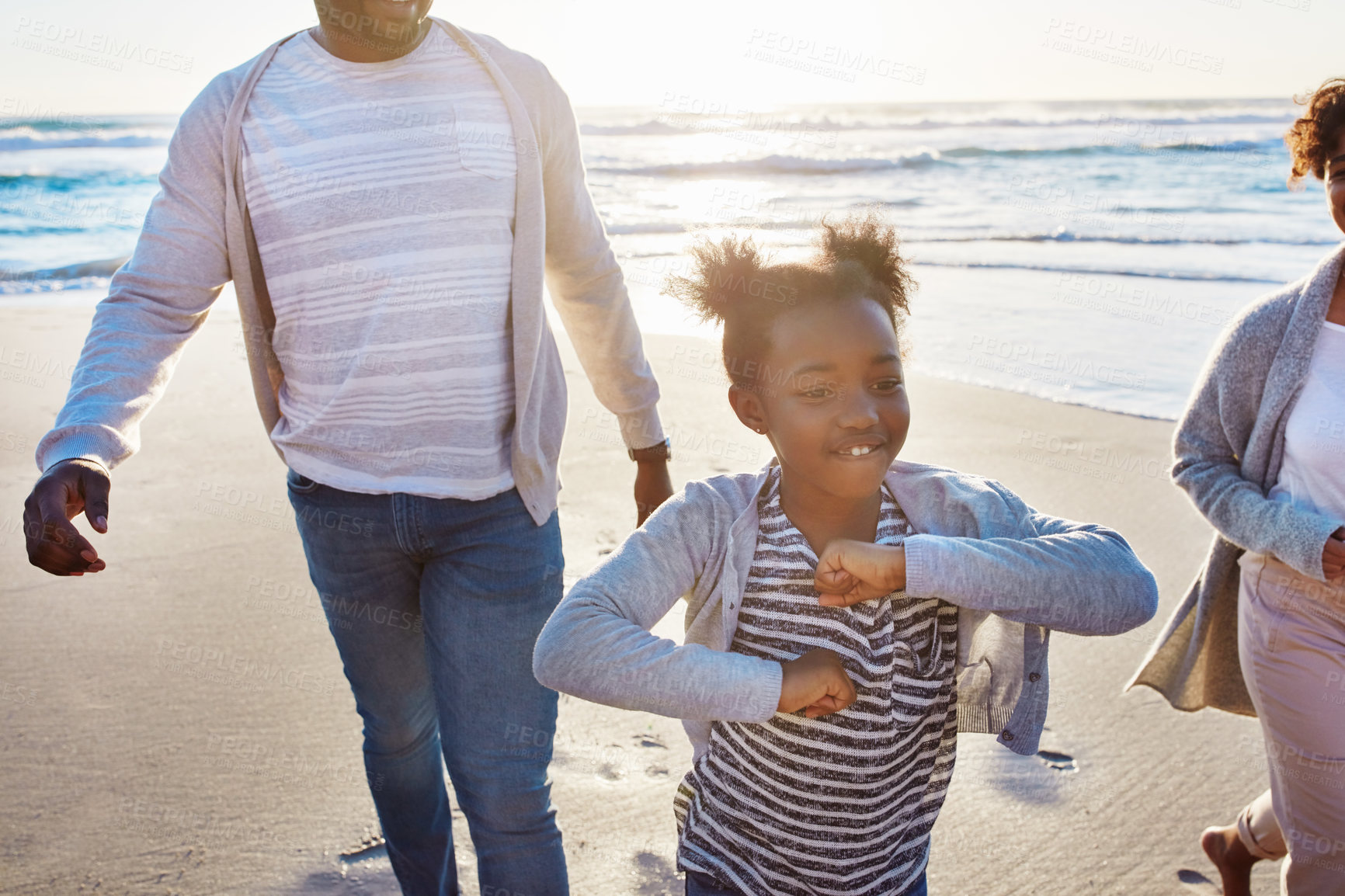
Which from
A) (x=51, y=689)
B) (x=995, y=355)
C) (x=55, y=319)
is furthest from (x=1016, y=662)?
(x=55, y=319)

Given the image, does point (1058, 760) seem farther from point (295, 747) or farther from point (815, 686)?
point (295, 747)

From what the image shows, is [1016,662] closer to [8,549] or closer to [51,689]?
[51,689]

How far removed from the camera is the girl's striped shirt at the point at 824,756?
5.32 ft

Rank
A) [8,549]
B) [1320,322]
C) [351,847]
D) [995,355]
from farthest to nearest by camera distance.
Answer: [995,355], [8,549], [351,847], [1320,322]

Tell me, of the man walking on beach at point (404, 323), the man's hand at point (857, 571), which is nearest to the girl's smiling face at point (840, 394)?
the man's hand at point (857, 571)

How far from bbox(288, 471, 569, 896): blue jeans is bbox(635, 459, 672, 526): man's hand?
0.31 meters

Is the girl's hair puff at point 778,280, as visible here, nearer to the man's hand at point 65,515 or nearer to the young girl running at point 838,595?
the young girl running at point 838,595

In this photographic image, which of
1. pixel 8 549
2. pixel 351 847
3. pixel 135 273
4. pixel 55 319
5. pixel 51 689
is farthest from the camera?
pixel 55 319

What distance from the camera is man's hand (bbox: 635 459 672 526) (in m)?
2.45

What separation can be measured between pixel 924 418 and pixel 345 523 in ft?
15.6

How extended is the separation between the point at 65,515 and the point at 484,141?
101 centimetres

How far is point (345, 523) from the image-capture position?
6.70 feet

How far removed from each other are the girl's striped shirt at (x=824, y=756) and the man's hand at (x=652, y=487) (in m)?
0.74

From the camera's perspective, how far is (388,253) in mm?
1953
